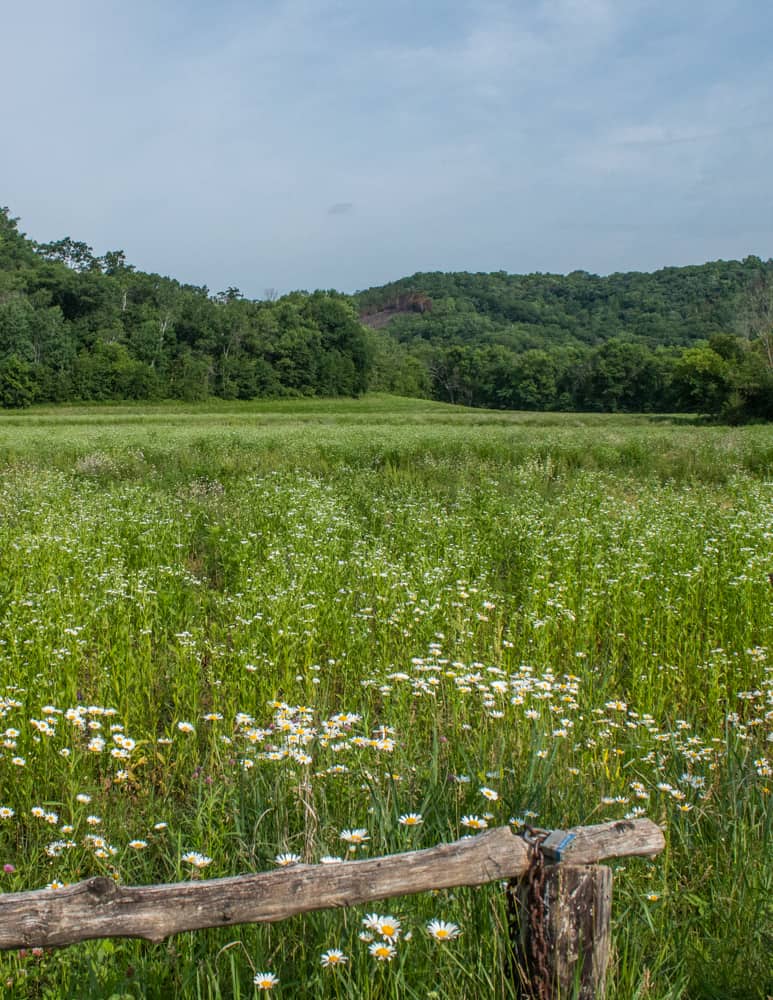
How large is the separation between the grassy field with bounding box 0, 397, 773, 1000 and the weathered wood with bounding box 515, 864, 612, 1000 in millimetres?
188

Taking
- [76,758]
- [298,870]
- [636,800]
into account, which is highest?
[298,870]

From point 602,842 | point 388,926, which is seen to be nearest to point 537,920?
point 602,842

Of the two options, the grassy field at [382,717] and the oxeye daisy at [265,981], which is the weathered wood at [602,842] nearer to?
the grassy field at [382,717]

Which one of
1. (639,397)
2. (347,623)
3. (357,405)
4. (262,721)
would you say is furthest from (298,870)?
(639,397)

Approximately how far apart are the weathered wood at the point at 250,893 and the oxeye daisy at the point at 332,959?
1.30 feet

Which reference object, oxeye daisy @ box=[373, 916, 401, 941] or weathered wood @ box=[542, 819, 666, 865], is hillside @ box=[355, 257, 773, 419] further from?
oxeye daisy @ box=[373, 916, 401, 941]

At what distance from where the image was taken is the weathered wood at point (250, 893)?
1700mm

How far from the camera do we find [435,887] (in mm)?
1892

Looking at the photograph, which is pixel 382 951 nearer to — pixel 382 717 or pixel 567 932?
pixel 567 932

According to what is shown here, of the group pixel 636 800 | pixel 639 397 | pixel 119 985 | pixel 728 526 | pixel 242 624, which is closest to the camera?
pixel 119 985

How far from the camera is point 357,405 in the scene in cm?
A: 8150

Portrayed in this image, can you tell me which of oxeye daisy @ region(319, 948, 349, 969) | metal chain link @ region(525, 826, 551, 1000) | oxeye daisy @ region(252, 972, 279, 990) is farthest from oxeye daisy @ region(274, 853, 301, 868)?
metal chain link @ region(525, 826, 551, 1000)

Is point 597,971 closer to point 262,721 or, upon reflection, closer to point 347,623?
point 262,721

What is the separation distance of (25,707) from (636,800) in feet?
11.6
